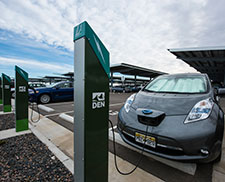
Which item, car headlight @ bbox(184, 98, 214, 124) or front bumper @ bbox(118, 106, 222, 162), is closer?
front bumper @ bbox(118, 106, 222, 162)

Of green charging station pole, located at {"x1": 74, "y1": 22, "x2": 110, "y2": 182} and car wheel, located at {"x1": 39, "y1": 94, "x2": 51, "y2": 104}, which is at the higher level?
green charging station pole, located at {"x1": 74, "y1": 22, "x2": 110, "y2": 182}

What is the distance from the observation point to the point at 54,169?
1.60 meters

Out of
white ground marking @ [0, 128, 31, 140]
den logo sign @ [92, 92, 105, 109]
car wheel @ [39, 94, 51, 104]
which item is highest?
den logo sign @ [92, 92, 105, 109]

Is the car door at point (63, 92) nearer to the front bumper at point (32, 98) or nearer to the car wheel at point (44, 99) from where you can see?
the car wheel at point (44, 99)

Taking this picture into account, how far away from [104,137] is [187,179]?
1.25 meters

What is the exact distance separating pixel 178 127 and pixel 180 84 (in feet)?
4.20

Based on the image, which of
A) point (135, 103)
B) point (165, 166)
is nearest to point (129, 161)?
point (165, 166)

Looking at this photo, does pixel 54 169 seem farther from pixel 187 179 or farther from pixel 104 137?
pixel 187 179

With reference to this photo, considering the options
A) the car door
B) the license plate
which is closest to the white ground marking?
the license plate

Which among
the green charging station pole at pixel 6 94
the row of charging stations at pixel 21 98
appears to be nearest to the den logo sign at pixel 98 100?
the row of charging stations at pixel 21 98

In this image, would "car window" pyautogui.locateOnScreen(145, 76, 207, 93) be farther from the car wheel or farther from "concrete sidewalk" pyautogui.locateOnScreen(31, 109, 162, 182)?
the car wheel

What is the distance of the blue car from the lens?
648cm

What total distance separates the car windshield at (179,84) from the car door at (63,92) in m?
5.79

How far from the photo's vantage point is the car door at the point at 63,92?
7.04 metres
